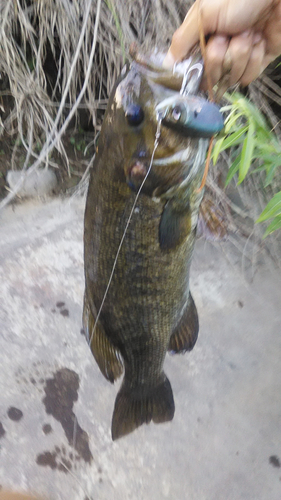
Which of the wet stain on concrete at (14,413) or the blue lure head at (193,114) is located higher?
the blue lure head at (193,114)

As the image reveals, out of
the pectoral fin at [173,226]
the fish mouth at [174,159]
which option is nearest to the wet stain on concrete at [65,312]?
the pectoral fin at [173,226]

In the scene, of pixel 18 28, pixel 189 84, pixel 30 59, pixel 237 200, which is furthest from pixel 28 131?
pixel 189 84

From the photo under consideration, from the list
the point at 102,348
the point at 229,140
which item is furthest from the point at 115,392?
the point at 229,140

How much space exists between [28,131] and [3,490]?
1981 millimetres

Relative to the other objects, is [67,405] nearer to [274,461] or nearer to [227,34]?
[274,461]

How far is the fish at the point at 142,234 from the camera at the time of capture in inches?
25.0

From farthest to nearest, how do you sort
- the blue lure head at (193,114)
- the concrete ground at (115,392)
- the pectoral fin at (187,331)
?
the concrete ground at (115,392)
the pectoral fin at (187,331)
the blue lure head at (193,114)

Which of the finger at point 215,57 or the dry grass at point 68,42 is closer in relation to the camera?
the finger at point 215,57

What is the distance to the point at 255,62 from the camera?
2.30 feet

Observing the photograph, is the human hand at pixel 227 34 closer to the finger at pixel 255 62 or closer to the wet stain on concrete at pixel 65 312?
the finger at pixel 255 62

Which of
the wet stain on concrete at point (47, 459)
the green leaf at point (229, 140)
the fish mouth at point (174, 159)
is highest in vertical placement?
the fish mouth at point (174, 159)

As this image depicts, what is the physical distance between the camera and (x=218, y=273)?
2055 mm

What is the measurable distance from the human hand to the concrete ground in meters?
1.38

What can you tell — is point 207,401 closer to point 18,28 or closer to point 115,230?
point 115,230
